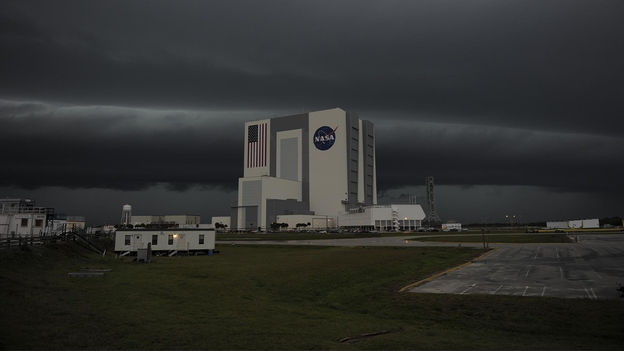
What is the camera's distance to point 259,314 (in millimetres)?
A: 19859

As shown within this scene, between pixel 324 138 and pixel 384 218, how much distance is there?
151ft

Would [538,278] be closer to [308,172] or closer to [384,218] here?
[384,218]

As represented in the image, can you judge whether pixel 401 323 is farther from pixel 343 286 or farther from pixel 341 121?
pixel 341 121

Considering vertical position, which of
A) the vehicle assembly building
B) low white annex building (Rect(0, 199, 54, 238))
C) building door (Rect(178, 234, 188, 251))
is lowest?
building door (Rect(178, 234, 188, 251))

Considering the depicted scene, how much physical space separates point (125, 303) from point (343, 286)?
17.0 metres

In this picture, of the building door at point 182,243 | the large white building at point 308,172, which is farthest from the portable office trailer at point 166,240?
the large white building at point 308,172

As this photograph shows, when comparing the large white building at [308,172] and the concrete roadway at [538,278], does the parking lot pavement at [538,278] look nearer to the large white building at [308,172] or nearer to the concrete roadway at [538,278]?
the concrete roadway at [538,278]

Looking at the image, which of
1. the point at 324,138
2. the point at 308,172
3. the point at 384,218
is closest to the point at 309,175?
the point at 308,172

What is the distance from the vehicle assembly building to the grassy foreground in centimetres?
A: 14475

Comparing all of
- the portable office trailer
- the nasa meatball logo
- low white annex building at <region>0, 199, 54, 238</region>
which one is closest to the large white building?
the nasa meatball logo

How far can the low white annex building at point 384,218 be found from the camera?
17125 cm

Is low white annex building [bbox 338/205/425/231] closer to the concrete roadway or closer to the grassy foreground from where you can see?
the concrete roadway

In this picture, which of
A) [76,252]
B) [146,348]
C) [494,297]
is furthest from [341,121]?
[146,348]

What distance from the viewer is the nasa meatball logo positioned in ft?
598
